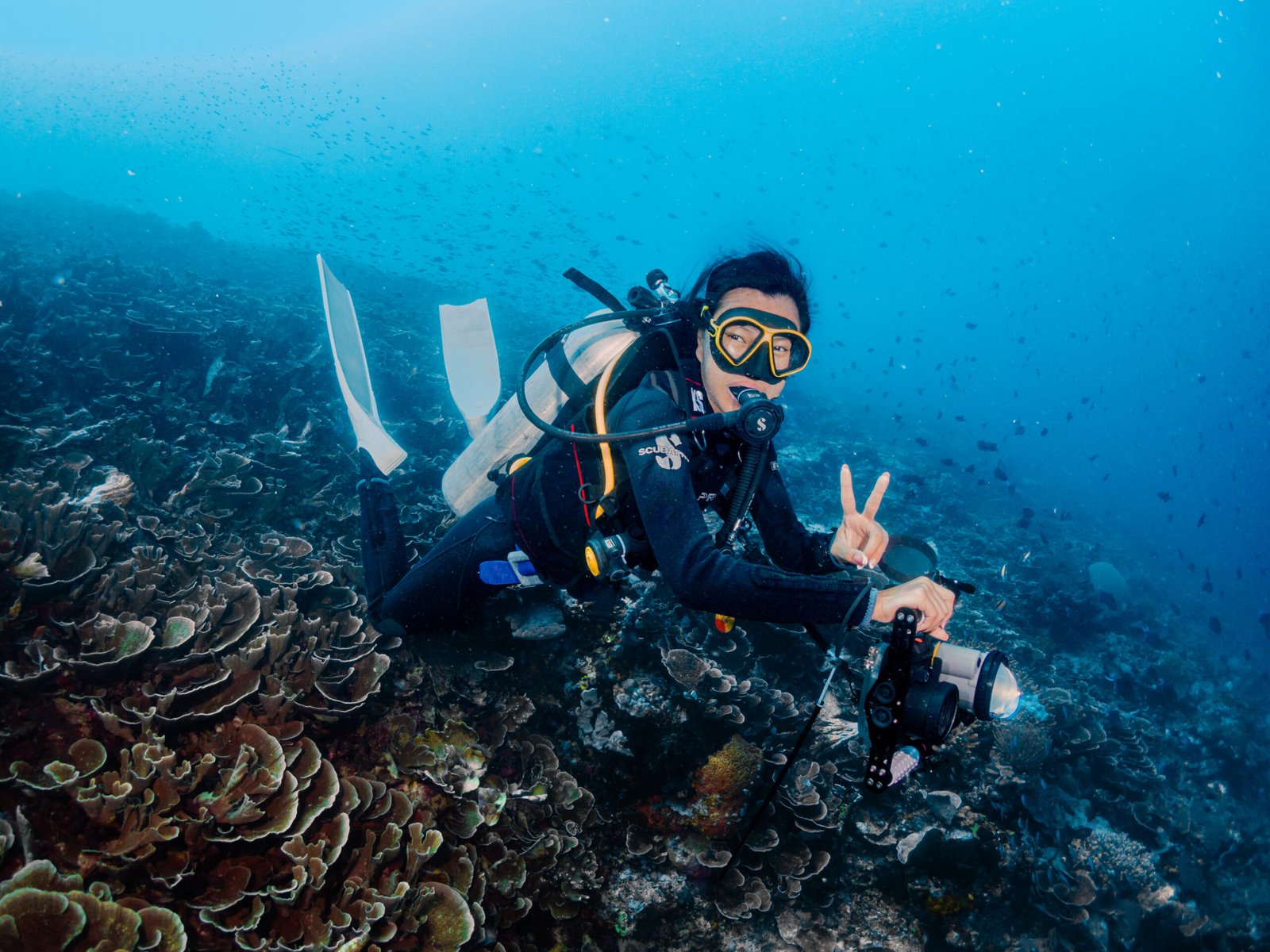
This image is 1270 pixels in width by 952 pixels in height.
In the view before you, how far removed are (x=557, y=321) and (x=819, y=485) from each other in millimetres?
19869

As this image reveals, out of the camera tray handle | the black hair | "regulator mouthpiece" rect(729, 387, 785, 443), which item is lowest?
the camera tray handle

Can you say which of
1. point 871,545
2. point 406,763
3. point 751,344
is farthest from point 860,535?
point 406,763

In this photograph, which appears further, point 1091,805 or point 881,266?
point 881,266

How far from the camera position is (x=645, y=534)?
3072mm

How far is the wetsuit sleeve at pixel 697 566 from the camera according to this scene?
236 centimetres

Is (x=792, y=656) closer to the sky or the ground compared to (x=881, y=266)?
closer to the ground

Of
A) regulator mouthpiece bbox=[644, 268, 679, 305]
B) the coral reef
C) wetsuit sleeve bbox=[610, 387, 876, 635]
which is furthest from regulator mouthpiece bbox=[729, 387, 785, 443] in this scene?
regulator mouthpiece bbox=[644, 268, 679, 305]

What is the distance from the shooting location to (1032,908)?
4.85m

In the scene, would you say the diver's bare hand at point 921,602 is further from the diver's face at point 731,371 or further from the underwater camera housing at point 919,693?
the diver's face at point 731,371

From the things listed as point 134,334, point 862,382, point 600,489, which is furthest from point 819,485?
point 862,382

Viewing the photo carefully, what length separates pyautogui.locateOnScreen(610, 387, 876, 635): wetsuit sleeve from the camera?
7.74ft

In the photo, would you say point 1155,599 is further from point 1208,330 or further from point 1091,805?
point 1208,330

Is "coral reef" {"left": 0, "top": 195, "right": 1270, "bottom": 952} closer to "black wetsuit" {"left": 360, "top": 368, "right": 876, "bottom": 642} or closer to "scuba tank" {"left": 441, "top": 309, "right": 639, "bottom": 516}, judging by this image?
"black wetsuit" {"left": 360, "top": 368, "right": 876, "bottom": 642}

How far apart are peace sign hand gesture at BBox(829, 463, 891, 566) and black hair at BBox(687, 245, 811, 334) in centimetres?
120
